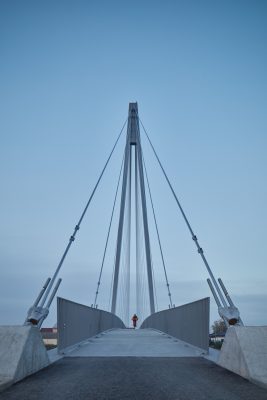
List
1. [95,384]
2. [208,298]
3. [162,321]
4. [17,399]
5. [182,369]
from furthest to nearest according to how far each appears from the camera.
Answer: [162,321], [208,298], [182,369], [95,384], [17,399]

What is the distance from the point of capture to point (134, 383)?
630cm

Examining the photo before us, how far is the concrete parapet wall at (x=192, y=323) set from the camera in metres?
10.4

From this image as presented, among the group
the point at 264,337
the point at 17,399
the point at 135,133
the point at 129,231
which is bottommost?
the point at 17,399

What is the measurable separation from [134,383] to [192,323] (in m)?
6.30

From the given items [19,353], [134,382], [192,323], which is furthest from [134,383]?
[192,323]

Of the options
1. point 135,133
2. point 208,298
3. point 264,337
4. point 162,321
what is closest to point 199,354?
point 208,298

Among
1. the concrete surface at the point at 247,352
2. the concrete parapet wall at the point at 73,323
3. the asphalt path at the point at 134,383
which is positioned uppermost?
the concrete parapet wall at the point at 73,323

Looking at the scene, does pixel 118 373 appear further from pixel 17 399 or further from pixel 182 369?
pixel 17 399

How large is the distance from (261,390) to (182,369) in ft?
7.63

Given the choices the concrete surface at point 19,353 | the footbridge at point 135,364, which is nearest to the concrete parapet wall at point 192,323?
the footbridge at point 135,364

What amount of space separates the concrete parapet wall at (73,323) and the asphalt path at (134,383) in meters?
1.63

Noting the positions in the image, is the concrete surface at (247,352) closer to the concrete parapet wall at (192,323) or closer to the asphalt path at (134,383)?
the asphalt path at (134,383)

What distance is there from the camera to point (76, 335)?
12.9 m

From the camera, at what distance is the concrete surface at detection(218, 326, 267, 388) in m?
6.49
